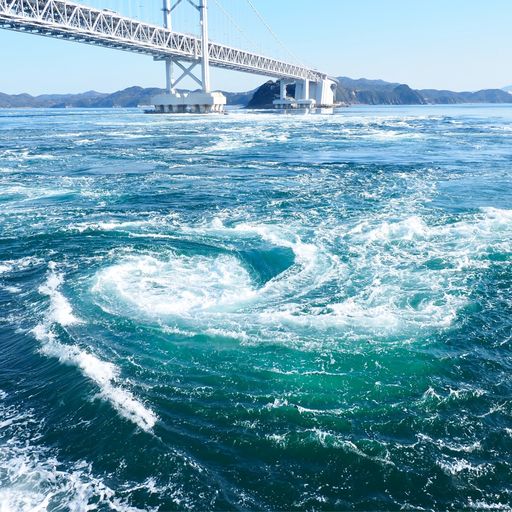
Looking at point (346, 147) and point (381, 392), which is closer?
point (381, 392)

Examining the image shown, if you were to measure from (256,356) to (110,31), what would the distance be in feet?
210

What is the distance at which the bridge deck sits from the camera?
158 ft

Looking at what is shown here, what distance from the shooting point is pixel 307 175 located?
2012 centimetres

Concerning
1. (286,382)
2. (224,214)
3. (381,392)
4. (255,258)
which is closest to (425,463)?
(381,392)

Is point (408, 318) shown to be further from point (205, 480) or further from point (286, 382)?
point (205, 480)

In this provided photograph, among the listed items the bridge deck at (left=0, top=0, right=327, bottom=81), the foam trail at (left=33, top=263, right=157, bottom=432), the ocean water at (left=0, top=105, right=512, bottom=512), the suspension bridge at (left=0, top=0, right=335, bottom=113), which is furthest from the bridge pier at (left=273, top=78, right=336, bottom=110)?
the foam trail at (left=33, top=263, right=157, bottom=432)

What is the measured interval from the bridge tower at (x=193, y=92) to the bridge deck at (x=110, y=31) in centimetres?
239

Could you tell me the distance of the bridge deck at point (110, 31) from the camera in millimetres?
48281

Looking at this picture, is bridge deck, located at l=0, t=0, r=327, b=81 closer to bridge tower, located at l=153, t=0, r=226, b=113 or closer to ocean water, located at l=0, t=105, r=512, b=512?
bridge tower, located at l=153, t=0, r=226, b=113

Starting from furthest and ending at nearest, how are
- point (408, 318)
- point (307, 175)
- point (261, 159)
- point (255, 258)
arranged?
1. point (261, 159)
2. point (307, 175)
3. point (255, 258)
4. point (408, 318)

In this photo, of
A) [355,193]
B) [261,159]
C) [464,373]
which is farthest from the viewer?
[261,159]

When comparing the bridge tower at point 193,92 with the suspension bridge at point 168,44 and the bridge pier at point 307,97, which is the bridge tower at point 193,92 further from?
the bridge pier at point 307,97

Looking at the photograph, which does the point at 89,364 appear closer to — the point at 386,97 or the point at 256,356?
the point at 256,356

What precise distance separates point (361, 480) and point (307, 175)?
1682 cm
